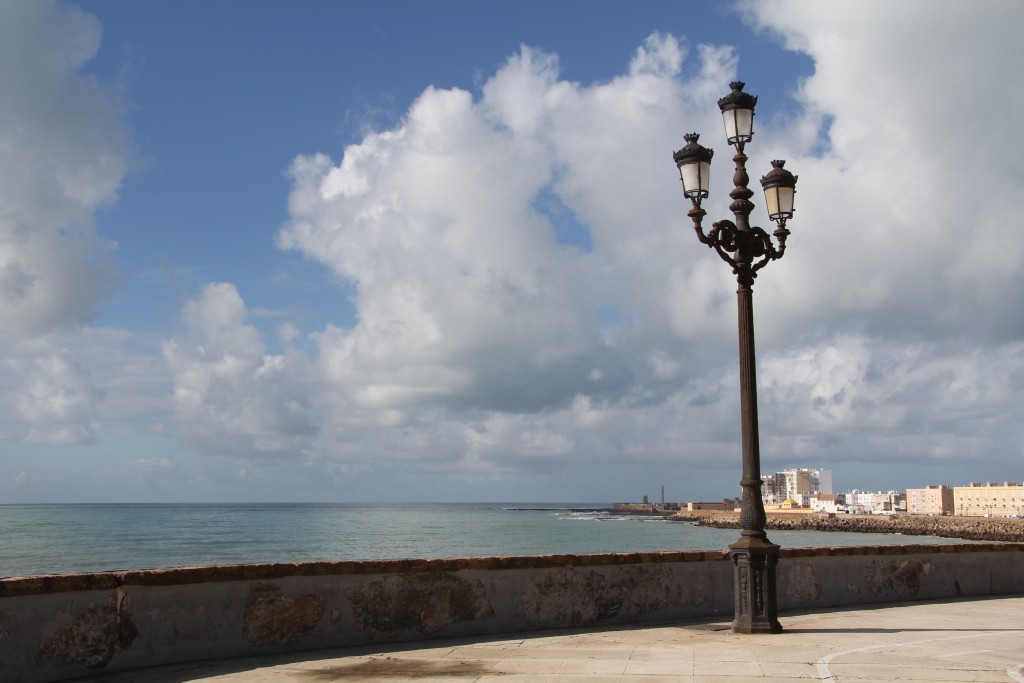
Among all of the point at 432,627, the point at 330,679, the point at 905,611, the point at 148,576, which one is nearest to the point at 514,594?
the point at 432,627

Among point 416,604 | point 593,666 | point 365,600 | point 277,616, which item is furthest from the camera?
point 416,604

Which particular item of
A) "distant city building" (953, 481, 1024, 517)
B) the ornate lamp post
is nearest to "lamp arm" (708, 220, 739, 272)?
the ornate lamp post

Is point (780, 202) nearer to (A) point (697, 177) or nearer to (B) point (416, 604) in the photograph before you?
(A) point (697, 177)

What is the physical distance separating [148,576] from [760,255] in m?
6.99

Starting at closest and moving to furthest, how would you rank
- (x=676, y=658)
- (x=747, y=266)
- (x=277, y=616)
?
(x=676, y=658), (x=277, y=616), (x=747, y=266)

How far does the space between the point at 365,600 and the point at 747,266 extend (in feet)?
17.6

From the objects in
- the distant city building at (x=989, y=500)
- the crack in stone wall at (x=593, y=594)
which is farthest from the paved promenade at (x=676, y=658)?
the distant city building at (x=989, y=500)

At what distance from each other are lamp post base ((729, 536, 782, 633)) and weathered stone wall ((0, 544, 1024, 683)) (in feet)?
4.66

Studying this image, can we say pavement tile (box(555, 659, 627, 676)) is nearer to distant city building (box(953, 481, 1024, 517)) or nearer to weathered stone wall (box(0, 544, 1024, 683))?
weathered stone wall (box(0, 544, 1024, 683))

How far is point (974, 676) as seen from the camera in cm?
664

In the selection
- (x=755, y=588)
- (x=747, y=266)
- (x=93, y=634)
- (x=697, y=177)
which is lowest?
(x=93, y=634)

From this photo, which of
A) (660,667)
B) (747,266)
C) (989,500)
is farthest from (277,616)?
(989,500)

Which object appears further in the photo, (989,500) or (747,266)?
(989,500)

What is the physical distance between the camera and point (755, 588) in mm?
9078
